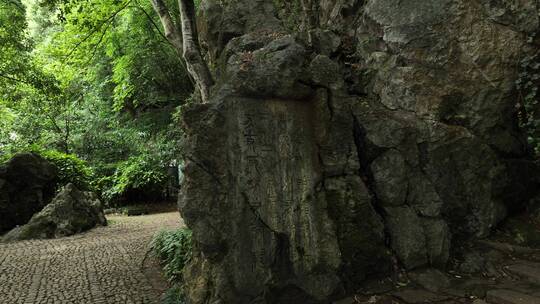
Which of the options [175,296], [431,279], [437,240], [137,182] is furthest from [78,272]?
[137,182]

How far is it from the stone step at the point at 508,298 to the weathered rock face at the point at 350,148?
0.83m

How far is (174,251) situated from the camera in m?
6.78

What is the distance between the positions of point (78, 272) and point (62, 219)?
4.30m

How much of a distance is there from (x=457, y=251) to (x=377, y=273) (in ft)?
4.87

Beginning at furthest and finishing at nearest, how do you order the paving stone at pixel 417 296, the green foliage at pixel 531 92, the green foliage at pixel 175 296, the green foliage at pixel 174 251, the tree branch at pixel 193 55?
the tree branch at pixel 193 55 → the green foliage at pixel 174 251 → the green foliage at pixel 531 92 → the green foliage at pixel 175 296 → the paving stone at pixel 417 296

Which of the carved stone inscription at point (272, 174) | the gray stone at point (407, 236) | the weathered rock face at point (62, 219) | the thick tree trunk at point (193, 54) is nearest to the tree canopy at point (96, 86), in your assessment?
the thick tree trunk at point (193, 54)

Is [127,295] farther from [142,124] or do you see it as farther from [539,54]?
[142,124]

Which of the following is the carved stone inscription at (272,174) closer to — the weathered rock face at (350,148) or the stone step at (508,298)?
the weathered rock face at (350,148)

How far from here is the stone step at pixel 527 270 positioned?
4.73 m

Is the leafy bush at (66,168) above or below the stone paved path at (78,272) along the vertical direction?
above

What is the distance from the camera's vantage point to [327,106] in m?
5.05

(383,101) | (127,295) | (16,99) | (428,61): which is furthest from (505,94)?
(16,99)

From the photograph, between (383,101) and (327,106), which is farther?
(383,101)

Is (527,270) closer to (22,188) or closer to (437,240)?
(437,240)
